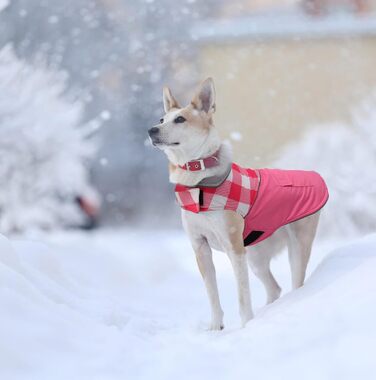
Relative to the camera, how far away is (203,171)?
4.45 meters

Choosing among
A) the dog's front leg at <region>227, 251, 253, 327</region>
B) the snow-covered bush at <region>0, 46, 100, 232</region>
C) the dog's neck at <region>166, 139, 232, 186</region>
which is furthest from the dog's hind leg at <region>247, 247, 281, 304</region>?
the snow-covered bush at <region>0, 46, 100, 232</region>

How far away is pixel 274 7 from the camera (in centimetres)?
1864

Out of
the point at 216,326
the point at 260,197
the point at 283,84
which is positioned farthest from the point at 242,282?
the point at 283,84

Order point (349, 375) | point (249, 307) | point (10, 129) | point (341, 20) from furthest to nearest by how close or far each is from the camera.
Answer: point (341, 20) → point (10, 129) → point (249, 307) → point (349, 375)

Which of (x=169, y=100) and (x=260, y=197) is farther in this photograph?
(x=169, y=100)

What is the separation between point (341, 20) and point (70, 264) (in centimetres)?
1206

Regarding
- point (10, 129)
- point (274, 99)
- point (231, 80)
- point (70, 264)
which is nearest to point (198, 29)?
point (231, 80)

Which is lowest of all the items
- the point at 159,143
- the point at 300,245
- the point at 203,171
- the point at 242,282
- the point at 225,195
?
the point at 300,245

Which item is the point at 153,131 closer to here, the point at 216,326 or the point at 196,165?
the point at 196,165

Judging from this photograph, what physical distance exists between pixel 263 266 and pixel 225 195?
0.94 metres

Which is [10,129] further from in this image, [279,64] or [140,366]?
[279,64]

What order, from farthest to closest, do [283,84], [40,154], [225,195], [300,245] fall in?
[283,84] → [40,154] → [300,245] → [225,195]

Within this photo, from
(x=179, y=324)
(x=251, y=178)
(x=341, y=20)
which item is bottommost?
(x=341, y=20)

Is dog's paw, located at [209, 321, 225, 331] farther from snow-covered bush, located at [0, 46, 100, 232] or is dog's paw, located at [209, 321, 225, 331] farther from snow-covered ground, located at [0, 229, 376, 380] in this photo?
snow-covered bush, located at [0, 46, 100, 232]
